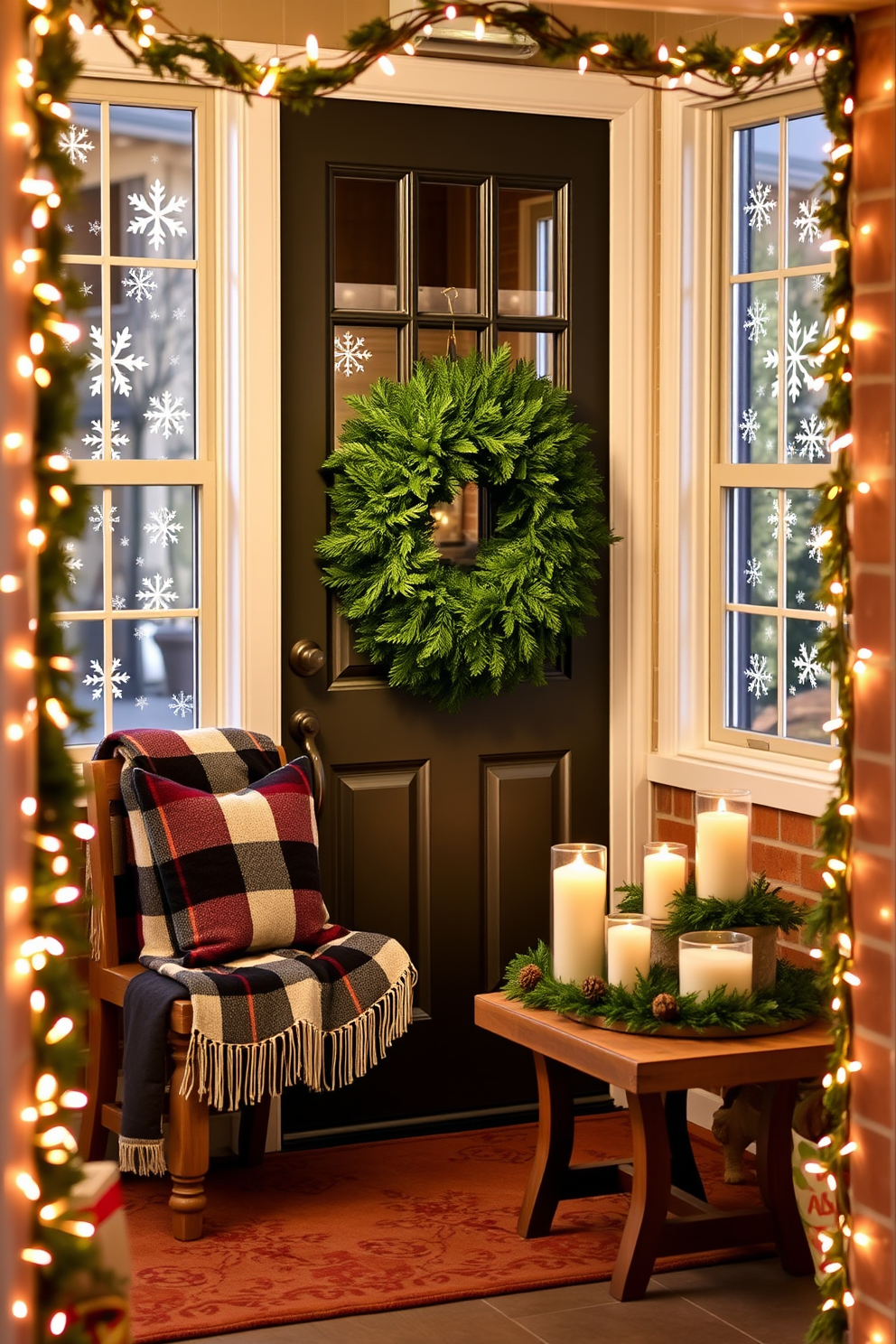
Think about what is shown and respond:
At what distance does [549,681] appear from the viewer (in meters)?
4.31

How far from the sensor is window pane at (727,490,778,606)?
13.5 feet

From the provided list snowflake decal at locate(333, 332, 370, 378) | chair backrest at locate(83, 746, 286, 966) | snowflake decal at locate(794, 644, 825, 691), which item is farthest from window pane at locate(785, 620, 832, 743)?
chair backrest at locate(83, 746, 286, 966)

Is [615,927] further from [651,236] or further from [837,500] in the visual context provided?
[651,236]

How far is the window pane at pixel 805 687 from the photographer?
3.95 metres

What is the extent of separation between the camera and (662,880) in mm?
3385

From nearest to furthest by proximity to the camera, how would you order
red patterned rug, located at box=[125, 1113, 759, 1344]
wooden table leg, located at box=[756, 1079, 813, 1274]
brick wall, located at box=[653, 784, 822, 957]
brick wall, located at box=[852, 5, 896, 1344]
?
brick wall, located at box=[852, 5, 896, 1344] < red patterned rug, located at box=[125, 1113, 759, 1344] < wooden table leg, located at box=[756, 1079, 813, 1274] < brick wall, located at box=[653, 784, 822, 957]

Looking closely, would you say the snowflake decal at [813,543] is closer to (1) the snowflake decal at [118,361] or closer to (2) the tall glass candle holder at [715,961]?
(2) the tall glass candle holder at [715,961]

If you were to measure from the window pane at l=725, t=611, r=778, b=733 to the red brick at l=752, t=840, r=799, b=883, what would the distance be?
299 mm

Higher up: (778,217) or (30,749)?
(778,217)

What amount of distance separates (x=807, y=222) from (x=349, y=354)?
1.09 m

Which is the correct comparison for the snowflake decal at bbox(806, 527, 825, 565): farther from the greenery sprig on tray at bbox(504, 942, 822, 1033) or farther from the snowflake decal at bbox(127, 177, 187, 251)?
the snowflake decal at bbox(127, 177, 187, 251)

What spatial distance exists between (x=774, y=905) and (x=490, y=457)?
1282 mm

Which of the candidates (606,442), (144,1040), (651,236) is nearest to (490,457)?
(606,442)

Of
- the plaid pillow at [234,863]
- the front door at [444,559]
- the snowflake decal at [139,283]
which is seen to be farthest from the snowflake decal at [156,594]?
the snowflake decal at [139,283]
